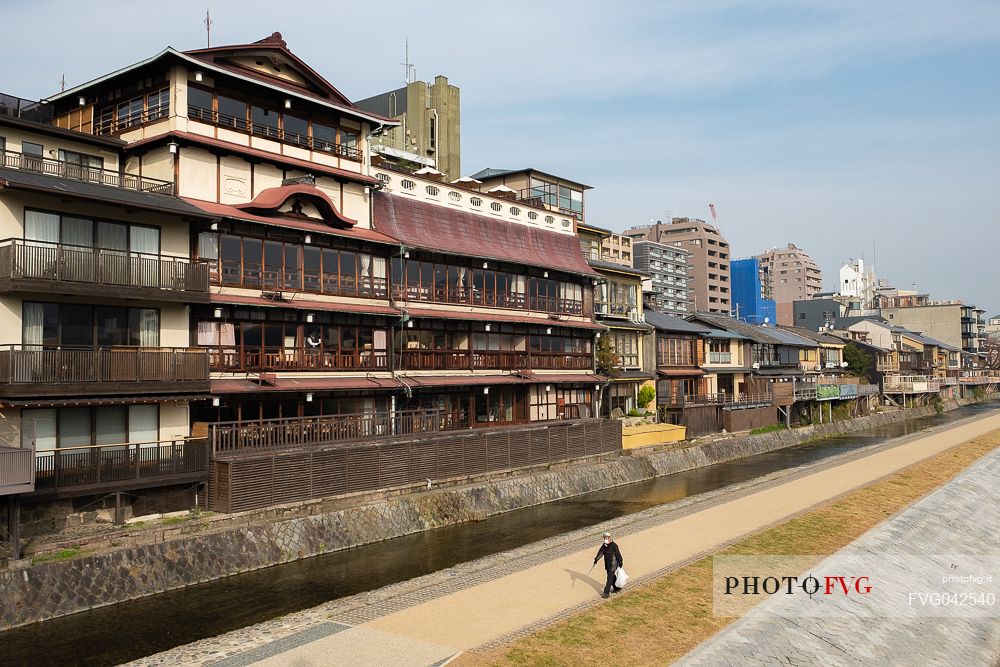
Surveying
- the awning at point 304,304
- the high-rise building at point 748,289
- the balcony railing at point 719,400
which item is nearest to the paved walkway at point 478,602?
the awning at point 304,304

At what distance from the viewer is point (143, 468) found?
86.5 feet

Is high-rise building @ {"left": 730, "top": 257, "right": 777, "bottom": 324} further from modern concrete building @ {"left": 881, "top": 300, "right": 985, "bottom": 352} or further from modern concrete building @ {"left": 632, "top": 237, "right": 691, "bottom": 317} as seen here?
modern concrete building @ {"left": 881, "top": 300, "right": 985, "bottom": 352}

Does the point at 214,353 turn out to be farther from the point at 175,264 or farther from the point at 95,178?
the point at 95,178

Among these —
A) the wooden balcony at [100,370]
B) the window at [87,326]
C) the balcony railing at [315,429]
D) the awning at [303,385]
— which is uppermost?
the window at [87,326]

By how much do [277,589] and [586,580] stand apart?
30.9 feet

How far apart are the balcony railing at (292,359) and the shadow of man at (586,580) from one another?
16886 mm

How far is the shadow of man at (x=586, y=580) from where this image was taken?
841 inches

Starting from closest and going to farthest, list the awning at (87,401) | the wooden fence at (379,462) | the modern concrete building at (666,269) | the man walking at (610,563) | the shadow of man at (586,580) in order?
the man walking at (610,563)
the shadow of man at (586,580)
the awning at (87,401)
the wooden fence at (379,462)
the modern concrete building at (666,269)

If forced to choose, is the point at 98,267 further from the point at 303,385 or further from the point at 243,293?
the point at 303,385

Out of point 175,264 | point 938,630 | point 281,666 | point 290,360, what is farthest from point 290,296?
point 938,630

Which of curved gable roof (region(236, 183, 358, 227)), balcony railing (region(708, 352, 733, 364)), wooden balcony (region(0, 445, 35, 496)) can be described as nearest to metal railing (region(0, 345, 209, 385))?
wooden balcony (region(0, 445, 35, 496))

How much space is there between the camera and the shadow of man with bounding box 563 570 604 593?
21.4 meters

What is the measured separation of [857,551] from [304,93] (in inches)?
1163

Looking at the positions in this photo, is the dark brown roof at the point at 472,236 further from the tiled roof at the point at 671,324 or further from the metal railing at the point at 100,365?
the metal railing at the point at 100,365
